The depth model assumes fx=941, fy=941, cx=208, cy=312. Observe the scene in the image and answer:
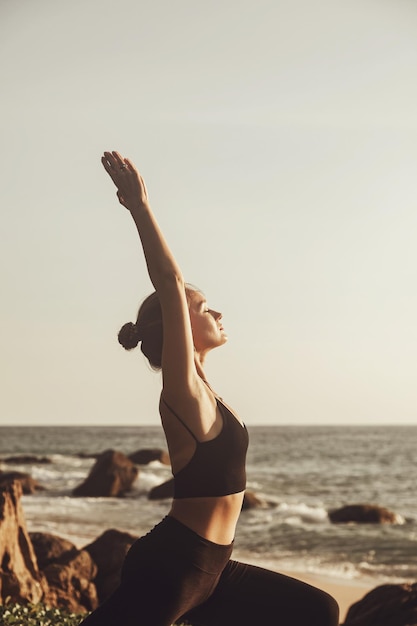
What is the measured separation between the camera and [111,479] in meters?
24.4

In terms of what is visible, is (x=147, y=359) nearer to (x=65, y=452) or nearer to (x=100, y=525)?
(x=100, y=525)

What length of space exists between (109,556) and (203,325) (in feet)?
25.9

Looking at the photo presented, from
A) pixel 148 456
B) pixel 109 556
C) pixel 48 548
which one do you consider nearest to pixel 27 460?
pixel 148 456

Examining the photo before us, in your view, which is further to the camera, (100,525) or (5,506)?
(100,525)

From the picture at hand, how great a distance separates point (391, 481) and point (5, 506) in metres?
27.4

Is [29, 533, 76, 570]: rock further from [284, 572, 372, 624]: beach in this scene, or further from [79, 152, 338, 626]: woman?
[79, 152, 338, 626]: woman

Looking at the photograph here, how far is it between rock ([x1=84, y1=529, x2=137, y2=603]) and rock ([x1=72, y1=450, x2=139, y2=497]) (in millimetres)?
13333

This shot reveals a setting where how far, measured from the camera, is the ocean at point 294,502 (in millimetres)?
17906

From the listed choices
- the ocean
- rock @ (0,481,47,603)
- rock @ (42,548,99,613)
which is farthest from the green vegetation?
the ocean

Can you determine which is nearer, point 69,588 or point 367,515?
point 69,588

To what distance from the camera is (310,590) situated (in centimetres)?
303

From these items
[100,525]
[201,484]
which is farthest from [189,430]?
[100,525]

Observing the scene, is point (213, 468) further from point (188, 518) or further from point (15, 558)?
point (15, 558)

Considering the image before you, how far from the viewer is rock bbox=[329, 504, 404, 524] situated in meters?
21.3
